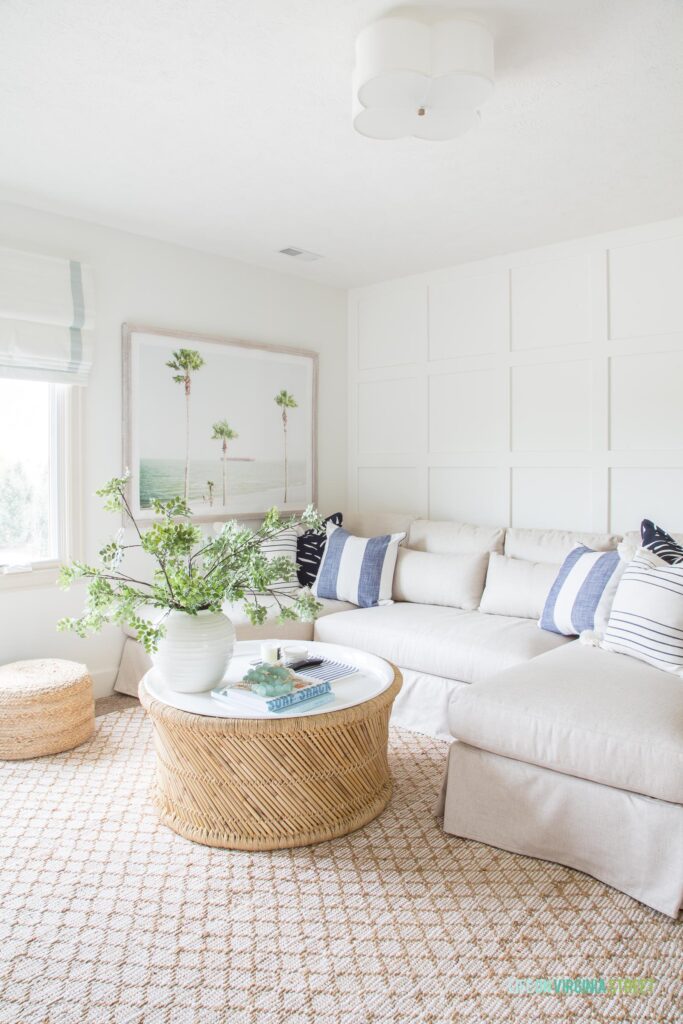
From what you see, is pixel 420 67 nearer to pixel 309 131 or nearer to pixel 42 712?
pixel 309 131

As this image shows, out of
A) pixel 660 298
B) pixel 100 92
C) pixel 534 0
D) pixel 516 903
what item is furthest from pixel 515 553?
pixel 100 92

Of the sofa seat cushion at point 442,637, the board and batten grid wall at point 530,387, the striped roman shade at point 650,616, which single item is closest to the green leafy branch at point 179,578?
the sofa seat cushion at point 442,637

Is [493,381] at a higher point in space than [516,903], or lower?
higher

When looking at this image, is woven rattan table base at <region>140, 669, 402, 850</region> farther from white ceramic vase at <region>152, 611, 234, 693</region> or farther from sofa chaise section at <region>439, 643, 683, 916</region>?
sofa chaise section at <region>439, 643, 683, 916</region>

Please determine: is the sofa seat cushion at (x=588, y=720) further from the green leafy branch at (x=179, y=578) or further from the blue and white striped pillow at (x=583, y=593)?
the green leafy branch at (x=179, y=578)

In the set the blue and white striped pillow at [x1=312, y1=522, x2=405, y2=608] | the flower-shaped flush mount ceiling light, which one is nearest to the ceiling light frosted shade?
the flower-shaped flush mount ceiling light

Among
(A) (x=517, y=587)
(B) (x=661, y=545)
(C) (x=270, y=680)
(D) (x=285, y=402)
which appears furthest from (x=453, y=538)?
(C) (x=270, y=680)

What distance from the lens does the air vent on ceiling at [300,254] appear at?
417 cm

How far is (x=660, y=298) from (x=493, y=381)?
3.36 ft

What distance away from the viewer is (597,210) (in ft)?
11.5

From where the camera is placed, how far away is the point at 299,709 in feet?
7.59

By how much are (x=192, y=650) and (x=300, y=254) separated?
2702mm

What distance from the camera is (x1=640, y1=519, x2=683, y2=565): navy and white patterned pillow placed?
296 cm

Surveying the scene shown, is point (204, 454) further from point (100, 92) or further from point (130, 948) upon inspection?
point (130, 948)
